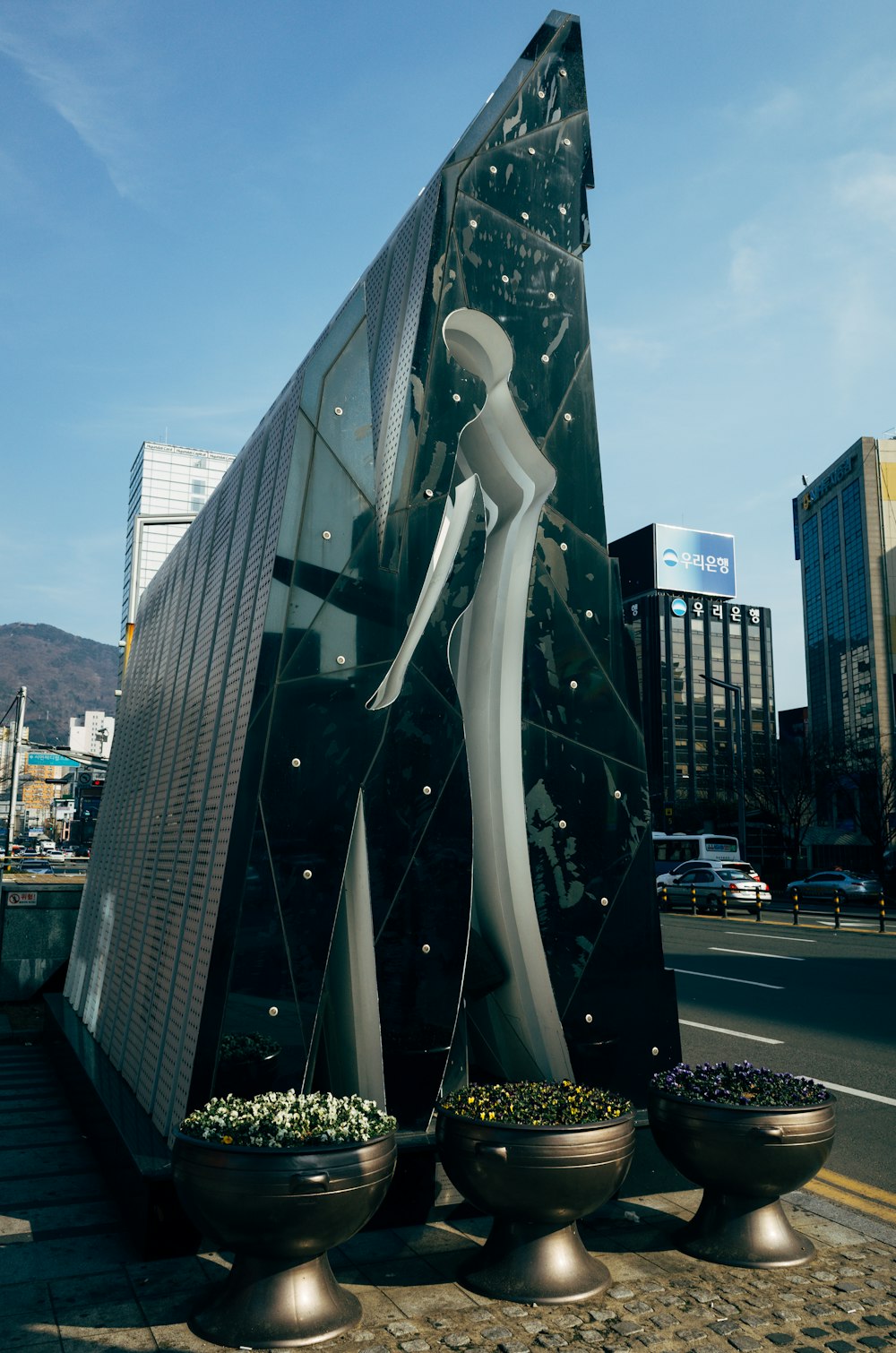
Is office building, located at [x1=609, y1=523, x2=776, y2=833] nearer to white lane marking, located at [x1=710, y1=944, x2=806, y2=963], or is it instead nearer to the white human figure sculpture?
white lane marking, located at [x1=710, y1=944, x2=806, y2=963]

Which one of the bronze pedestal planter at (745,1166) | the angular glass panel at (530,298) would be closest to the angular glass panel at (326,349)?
the angular glass panel at (530,298)

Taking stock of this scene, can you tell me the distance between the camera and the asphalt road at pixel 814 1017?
26.3 ft

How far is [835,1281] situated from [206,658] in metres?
5.22

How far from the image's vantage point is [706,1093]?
506cm

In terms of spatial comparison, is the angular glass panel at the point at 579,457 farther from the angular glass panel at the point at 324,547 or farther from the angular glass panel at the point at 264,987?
the angular glass panel at the point at 264,987

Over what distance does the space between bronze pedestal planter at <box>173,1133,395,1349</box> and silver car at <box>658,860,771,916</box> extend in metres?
28.8

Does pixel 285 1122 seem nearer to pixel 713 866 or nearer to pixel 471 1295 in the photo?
pixel 471 1295

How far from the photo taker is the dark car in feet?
138

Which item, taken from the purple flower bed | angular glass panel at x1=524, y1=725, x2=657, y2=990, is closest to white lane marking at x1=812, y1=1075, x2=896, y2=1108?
angular glass panel at x1=524, y1=725, x2=657, y2=990

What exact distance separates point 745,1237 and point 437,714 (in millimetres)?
2914

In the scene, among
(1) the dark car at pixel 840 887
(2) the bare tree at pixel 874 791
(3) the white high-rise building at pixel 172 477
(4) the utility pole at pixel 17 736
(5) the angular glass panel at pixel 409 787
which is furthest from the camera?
(3) the white high-rise building at pixel 172 477

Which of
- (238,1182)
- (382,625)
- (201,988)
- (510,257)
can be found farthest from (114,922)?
(510,257)

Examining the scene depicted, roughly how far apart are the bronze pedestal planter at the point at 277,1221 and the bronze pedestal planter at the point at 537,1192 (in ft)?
1.53

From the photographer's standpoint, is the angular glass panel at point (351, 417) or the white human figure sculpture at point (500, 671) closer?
the angular glass panel at point (351, 417)
